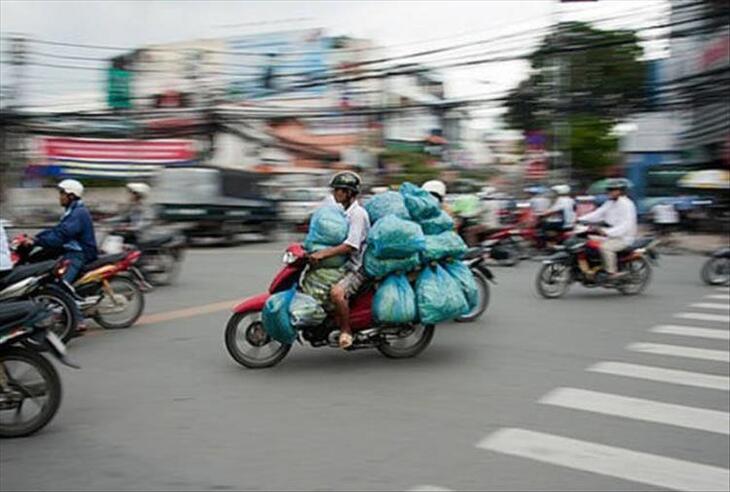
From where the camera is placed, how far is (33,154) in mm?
30234

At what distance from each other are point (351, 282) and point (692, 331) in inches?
159

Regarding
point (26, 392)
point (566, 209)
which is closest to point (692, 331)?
point (26, 392)

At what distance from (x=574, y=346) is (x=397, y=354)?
1.82 metres

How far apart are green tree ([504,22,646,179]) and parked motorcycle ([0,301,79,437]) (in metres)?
12.6

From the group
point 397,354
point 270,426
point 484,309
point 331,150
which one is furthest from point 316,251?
point 331,150

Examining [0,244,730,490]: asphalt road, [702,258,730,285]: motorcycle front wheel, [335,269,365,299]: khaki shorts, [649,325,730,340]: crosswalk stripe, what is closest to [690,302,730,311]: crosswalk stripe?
[0,244,730,490]: asphalt road

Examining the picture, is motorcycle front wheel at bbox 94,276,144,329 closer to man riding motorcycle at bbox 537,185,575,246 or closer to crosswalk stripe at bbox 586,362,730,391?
crosswalk stripe at bbox 586,362,730,391

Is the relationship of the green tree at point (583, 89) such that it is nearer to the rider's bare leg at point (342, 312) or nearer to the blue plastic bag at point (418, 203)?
the blue plastic bag at point (418, 203)

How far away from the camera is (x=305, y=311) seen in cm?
638

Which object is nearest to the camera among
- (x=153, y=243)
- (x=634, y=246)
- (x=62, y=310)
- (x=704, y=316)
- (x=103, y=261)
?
(x=62, y=310)

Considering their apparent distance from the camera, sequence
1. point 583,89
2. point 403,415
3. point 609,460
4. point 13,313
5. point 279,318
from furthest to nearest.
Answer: point 583,89
point 279,318
point 403,415
point 13,313
point 609,460

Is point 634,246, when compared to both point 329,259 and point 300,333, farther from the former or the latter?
point 300,333

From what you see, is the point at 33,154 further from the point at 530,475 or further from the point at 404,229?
the point at 530,475

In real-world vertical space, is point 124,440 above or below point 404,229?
below
